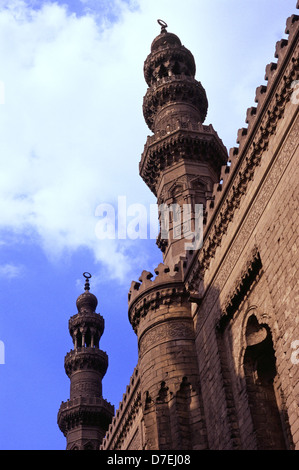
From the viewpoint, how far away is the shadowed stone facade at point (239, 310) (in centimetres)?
952

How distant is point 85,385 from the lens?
27.9 metres

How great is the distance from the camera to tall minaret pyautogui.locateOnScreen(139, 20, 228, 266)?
58.1 ft

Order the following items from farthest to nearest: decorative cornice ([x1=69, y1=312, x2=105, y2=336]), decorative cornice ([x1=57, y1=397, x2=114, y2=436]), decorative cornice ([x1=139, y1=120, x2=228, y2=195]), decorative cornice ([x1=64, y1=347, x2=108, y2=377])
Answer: decorative cornice ([x1=69, y1=312, x2=105, y2=336]) < decorative cornice ([x1=64, y1=347, x2=108, y2=377]) < decorative cornice ([x1=57, y1=397, x2=114, y2=436]) < decorative cornice ([x1=139, y1=120, x2=228, y2=195])

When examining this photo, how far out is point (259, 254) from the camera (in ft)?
33.8

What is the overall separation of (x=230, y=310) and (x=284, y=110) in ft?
12.1

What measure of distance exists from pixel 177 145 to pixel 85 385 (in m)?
13.7

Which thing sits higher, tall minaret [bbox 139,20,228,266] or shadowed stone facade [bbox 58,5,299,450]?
tall minaret [bbox 139,20,228,266]

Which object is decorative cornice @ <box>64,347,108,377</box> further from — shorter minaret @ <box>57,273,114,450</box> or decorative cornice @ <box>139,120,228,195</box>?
decorative cornice @ <box>139,120,228,195</box>

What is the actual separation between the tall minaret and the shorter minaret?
1101cm

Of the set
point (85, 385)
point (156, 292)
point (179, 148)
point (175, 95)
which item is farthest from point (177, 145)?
point (85, 385)

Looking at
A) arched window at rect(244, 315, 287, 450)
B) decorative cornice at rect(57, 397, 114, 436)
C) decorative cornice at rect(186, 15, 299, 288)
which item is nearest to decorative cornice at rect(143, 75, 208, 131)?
decorative cornice at rect(186, 15, 299, 288)

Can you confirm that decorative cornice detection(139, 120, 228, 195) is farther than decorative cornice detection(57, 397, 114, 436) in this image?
No
